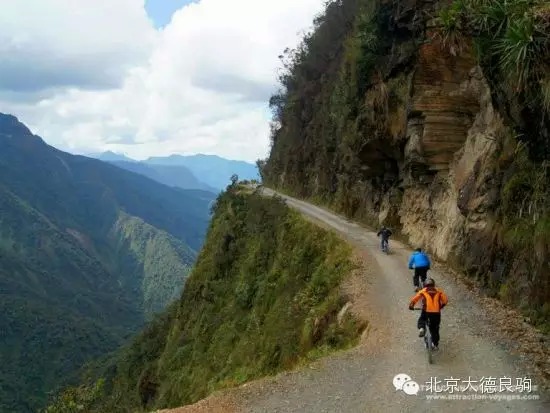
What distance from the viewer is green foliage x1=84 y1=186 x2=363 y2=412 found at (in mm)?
16953

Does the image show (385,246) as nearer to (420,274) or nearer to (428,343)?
(420,274)

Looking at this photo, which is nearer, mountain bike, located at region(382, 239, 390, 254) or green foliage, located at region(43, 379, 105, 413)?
mountain bike, located at region(382, 239, 390, 254)

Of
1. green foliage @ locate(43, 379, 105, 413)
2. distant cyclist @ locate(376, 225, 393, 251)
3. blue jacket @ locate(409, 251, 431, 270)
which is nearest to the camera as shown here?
blue jacket @ locate(409, 251, 431, 270)

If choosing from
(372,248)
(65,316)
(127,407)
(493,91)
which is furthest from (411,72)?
(65,316)

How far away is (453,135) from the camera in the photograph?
20609mm

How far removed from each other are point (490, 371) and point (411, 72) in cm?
1640

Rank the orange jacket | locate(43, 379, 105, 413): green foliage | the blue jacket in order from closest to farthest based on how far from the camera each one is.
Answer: the orange jacket → the blue jacket → locate(43, 379, 105, 413): green foliage

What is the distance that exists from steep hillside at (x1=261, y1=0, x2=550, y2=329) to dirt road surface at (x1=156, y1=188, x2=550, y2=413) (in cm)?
170

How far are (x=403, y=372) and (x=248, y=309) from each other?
18.9 m

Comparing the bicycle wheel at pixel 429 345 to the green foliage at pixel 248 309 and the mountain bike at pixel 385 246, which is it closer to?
the green foliage at pixel 248 309

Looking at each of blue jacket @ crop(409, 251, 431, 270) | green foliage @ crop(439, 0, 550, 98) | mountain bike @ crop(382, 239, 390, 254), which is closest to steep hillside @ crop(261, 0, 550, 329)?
green foliage @ crop(439, 0, 550, 98)

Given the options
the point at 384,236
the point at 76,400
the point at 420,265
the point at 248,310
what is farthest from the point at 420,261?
the point at 76,400

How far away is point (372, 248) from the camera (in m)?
21.7

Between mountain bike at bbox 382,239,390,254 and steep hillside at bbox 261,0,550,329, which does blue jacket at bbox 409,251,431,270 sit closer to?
steep hillside at bbox 261,0,550,329
